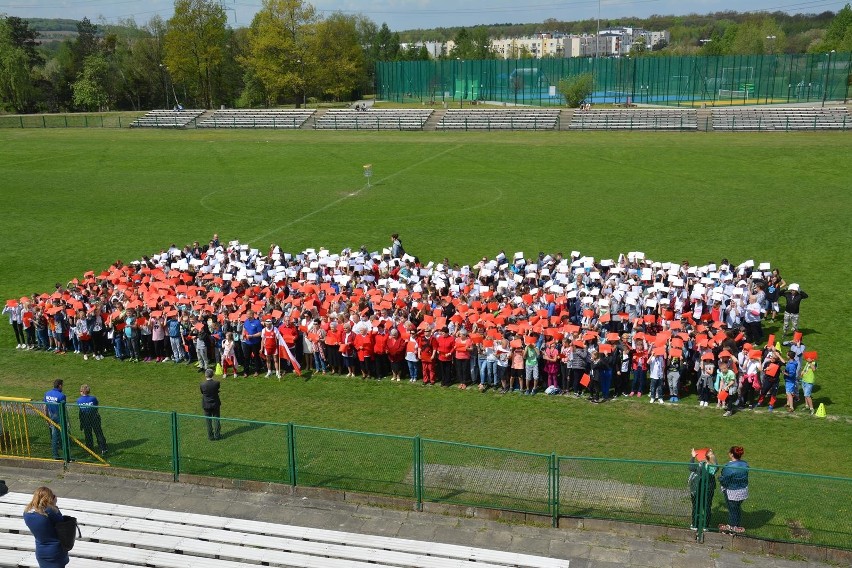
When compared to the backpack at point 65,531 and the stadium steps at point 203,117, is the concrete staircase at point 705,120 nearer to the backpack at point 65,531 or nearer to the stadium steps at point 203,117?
the stadium steps at point 203,117

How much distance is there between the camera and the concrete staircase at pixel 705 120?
195 feet

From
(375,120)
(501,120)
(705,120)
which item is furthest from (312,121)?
(705,120)

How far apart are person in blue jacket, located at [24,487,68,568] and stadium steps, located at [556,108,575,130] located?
57.9m

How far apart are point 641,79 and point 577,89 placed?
35.3 feet

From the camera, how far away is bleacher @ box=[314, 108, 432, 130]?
223 ft

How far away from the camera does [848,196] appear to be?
38719mm

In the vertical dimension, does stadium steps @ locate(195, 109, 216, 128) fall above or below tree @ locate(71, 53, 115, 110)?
below

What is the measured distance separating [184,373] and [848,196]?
105 feet

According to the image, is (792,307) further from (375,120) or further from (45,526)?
(375,120)

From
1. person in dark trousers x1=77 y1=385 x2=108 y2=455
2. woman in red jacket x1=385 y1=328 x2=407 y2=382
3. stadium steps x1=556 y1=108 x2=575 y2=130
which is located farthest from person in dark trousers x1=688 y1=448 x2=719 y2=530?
stadium steps x1=556 y1=108 x2=575 y2=130

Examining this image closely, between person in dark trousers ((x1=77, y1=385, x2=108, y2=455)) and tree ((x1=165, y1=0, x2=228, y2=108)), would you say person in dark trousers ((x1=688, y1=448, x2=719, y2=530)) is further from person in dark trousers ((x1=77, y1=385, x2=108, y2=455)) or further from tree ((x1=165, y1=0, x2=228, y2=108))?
tree ((x1=165, y1=0, x2=228, y2=108))

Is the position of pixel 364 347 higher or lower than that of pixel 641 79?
lower

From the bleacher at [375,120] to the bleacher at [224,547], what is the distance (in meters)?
56.8

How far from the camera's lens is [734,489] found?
39.1 ft
